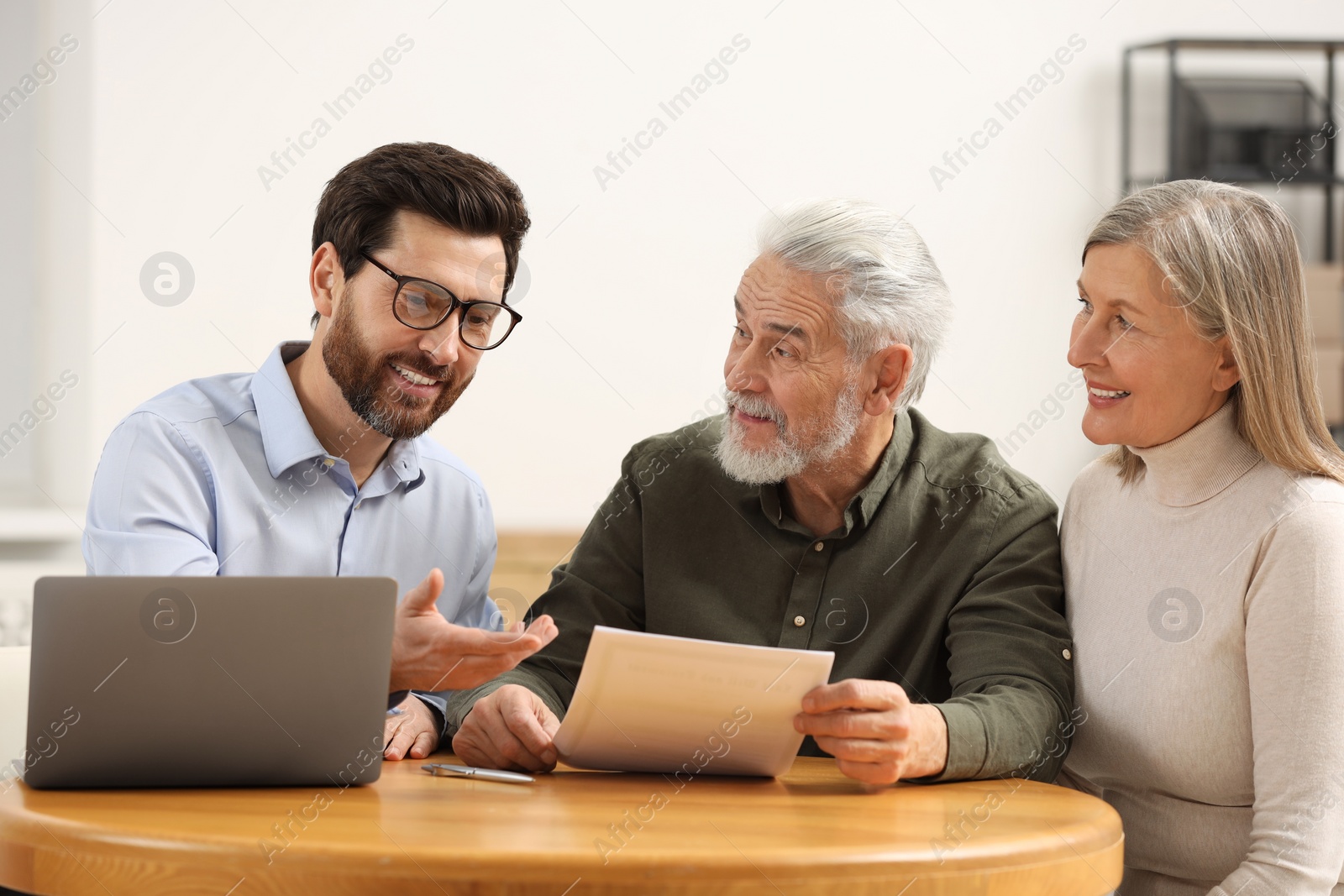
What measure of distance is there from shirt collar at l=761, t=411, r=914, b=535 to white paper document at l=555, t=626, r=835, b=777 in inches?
19.2

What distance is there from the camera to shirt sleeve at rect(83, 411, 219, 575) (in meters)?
1.71

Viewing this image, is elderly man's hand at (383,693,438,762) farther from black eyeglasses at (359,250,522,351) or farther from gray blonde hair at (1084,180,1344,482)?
gray blonde hair at (1084,180,1344,482)

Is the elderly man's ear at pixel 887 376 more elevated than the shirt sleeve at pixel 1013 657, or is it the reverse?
the elderly man's ear at pixel 887 376

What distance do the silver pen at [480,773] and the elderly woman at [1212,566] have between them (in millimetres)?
759

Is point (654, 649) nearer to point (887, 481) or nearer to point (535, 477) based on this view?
point (887, 481)

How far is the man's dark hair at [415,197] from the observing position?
199 centimetres

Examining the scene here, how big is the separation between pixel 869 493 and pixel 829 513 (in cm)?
10

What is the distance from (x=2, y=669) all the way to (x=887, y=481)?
1.28 meters

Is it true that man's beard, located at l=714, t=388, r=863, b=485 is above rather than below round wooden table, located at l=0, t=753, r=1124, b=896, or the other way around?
above

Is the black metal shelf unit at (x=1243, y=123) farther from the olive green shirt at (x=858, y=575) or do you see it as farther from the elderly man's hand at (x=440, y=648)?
the elderly man's hand at (x=440, y=648)

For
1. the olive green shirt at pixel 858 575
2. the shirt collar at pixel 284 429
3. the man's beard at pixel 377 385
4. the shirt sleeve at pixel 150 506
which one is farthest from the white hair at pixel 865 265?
the shirt sleeve at pixel 150 506

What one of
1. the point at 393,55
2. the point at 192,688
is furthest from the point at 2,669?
the point at 393,55

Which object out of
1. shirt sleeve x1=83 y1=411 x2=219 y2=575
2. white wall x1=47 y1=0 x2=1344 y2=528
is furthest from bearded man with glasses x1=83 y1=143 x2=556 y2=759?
white wall x1=47 y1=0 x2=1344 y2=528

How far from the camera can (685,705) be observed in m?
1.31
